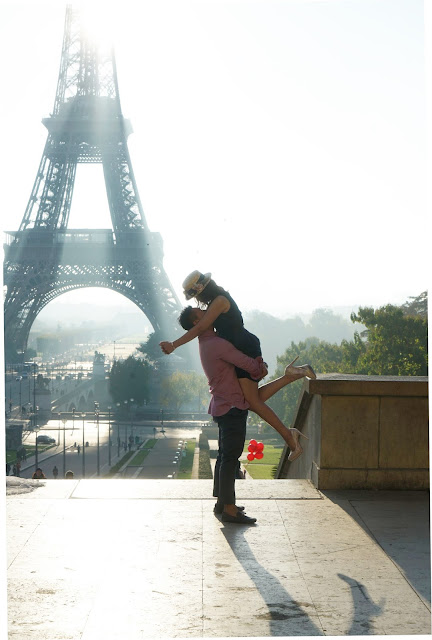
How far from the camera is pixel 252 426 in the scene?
216ft

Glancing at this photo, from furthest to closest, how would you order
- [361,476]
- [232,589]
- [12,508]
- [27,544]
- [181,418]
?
[181,418] → [361,476] → [12,508] → [27,544] → [232,589]

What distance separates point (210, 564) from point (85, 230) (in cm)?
5730

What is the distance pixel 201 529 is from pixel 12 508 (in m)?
1.42

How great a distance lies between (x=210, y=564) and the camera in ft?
15.9

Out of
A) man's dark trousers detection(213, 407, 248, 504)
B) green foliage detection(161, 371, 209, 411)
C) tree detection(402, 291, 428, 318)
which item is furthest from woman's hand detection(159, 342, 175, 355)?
green foliage detection(161, 371, 209, 411)

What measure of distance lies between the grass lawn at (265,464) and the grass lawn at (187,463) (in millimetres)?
2407

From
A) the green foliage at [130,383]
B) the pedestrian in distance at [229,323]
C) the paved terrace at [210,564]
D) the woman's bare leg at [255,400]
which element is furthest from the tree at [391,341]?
the pedestrian in distance at [229,323]

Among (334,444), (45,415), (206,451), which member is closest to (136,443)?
(206,451)

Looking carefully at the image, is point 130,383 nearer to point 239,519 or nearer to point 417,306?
point 417,306

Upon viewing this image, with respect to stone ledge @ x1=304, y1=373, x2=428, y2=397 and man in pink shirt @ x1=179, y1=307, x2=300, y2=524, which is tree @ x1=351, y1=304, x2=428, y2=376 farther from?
man in pink shirt @ x1=179, y1=307, x2=300, y2=524

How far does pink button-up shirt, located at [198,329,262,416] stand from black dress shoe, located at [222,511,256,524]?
0.67 metres

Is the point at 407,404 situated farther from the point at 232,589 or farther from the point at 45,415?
the point at 45,415

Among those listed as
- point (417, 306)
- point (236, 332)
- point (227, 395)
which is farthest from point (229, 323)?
point (417, 306)

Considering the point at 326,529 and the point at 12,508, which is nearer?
the point at 326,529
